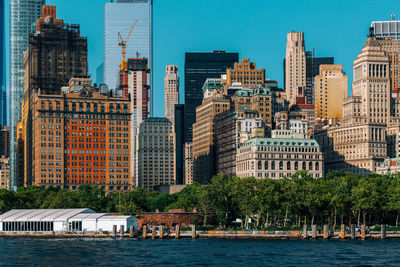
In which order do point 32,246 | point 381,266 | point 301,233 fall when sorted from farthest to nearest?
1. point 301,233
2. point 32,246
3. point 381,266

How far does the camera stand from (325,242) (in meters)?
185

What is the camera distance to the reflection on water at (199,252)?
146 m

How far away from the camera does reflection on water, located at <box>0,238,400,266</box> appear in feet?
480

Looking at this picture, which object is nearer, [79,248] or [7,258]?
[7,258]

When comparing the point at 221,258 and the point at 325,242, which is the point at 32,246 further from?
the point at 325,242

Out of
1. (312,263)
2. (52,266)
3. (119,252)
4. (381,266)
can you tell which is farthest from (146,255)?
(381,266)

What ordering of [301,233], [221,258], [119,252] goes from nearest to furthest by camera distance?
[221,258] < [119,252] < [301,233]

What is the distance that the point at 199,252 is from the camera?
16288cm

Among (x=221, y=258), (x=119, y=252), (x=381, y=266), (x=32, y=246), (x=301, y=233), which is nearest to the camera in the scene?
(x=381, y=266)

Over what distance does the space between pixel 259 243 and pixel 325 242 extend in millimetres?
14115

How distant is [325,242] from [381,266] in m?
46.0

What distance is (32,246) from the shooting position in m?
180

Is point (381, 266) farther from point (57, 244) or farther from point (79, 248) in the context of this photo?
point (57, 244)

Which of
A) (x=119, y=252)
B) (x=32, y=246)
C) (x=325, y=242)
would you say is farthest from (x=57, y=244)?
(x=325, y=242)
